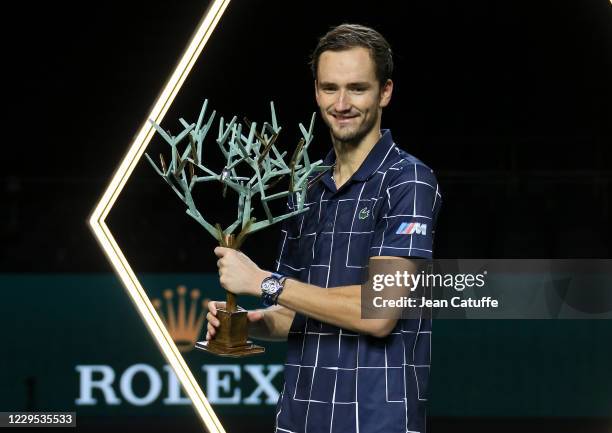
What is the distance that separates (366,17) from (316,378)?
2.66m

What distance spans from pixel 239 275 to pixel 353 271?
0.22 m

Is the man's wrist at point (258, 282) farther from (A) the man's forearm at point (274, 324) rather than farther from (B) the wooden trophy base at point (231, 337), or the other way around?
(A) the man's forearm at point (274, 324)

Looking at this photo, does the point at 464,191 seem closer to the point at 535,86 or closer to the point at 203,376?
the point at 535,86

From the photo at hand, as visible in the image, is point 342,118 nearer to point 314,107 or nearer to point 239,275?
point 239,275

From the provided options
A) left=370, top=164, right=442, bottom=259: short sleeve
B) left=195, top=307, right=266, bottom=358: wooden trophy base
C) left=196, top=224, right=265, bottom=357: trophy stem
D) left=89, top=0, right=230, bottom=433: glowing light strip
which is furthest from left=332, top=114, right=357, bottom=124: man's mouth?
left=89, top=0, right=230, bottom=433: glowing light strip

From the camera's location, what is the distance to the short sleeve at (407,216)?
200 cm

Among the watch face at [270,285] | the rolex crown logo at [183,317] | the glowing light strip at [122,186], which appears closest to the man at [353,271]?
the watch face at [270,285]

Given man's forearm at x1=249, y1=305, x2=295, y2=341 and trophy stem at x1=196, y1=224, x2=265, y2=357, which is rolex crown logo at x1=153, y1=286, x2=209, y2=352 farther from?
trophy stem at x1=196, y1=224, x2=265, y2=357

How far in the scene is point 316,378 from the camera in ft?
6.88

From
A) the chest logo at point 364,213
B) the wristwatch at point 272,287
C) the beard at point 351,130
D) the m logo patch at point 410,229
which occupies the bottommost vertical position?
the wristwatch at point 272,287

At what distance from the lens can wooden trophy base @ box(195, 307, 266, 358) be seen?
2.09 metres

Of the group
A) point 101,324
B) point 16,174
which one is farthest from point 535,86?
point 16,174

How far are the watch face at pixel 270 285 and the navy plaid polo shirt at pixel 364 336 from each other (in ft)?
0.48

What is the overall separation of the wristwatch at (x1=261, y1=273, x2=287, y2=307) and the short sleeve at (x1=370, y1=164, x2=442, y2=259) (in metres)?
0.18
